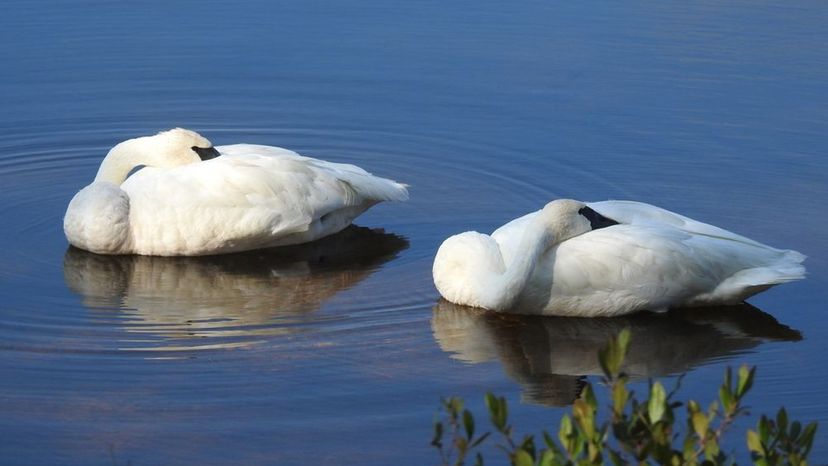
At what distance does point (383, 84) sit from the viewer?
14.6 meters

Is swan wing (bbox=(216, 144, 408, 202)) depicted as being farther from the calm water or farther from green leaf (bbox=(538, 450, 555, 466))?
green leaf (bbox=(538, 450, 555, 466))

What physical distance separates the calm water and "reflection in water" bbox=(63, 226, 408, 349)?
27 mm

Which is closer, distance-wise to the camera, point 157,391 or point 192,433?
point 192,433

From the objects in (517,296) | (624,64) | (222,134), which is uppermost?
(624,64)

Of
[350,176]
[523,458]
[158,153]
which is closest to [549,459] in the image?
[523,458]

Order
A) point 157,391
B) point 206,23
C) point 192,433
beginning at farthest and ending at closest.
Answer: point 206,23 < point 157,391 < point 192,433

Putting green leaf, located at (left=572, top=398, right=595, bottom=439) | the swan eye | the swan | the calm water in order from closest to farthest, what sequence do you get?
green leaf, located at (left=572, top=398, right=595, bottom=439), the calm water, the swan, the swan eye

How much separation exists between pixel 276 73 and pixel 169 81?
1.02 meters

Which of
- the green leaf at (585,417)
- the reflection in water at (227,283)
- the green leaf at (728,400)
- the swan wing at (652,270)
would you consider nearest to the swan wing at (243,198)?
the reflection in water at (227,283)

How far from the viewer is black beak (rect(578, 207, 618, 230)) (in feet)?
33.5

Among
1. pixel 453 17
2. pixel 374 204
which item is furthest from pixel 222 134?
pixel 453 17

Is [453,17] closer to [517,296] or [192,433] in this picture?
[517,296]

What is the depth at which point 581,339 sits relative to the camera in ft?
31.8

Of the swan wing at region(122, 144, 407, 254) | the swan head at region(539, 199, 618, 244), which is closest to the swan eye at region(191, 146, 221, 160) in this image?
the swan wing at region(122, 144, 407, 254)
